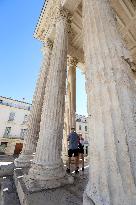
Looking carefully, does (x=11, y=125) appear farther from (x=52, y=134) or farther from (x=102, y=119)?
(x=102, y=119)

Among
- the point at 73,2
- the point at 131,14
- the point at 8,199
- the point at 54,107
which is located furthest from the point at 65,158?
the point at 131,14

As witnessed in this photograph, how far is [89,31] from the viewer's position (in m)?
3.66

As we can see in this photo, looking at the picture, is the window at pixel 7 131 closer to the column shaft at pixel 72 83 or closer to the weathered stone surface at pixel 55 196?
the column shaft at pixel 72 83

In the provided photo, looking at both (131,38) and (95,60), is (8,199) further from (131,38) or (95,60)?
(131,38)

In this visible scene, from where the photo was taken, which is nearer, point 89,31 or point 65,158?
point 89,31

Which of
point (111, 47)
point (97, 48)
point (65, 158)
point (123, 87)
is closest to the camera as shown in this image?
point (123, 87)

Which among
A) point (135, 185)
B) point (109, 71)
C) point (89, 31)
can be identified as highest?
point (89, 31)

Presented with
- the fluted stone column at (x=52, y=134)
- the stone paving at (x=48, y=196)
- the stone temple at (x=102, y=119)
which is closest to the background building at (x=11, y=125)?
the fluted stone column at (x=52, y=134)

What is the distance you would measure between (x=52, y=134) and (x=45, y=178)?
1446 millimetres

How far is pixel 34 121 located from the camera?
345 inches

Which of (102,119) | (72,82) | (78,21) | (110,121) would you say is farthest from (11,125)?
(110,121)

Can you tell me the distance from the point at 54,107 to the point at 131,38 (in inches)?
362

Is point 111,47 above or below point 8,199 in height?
above

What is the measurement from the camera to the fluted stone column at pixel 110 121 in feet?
6.84
